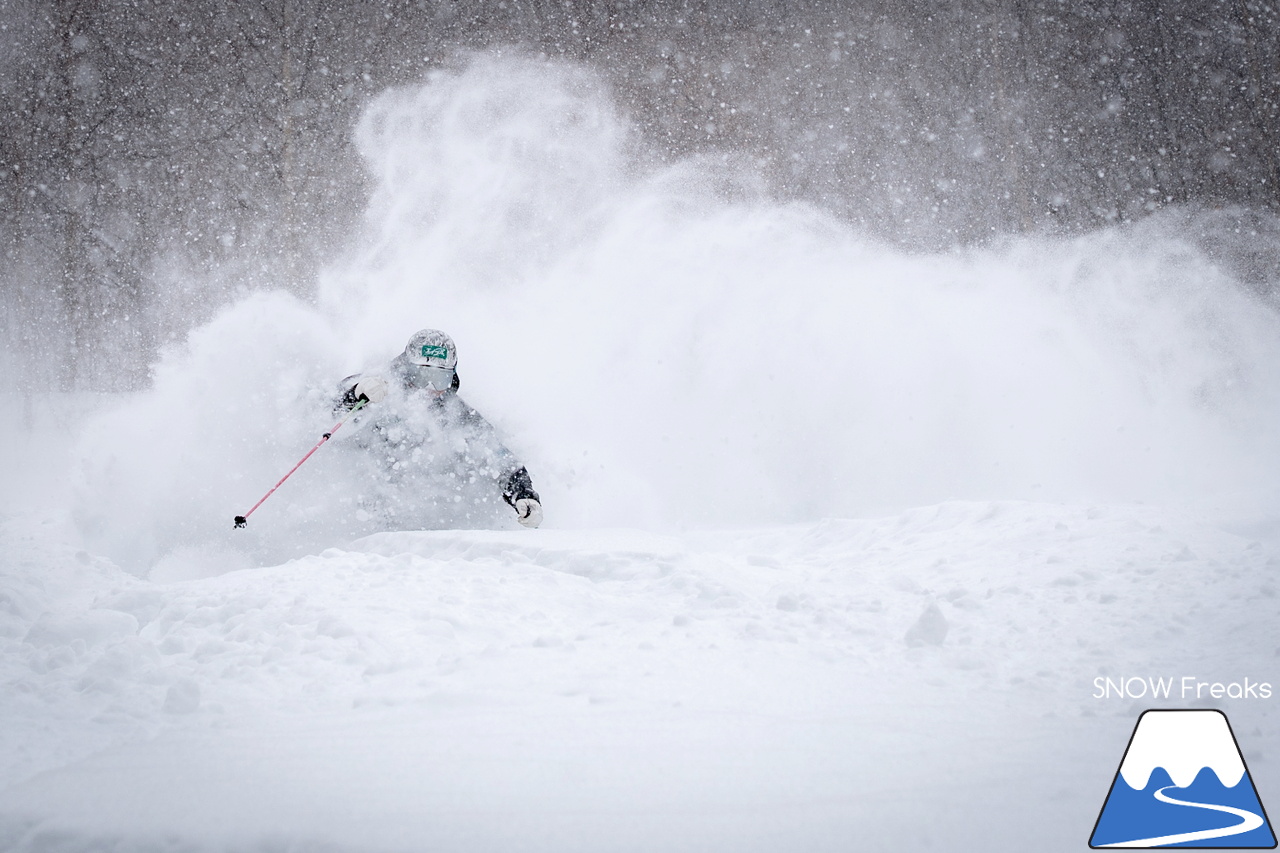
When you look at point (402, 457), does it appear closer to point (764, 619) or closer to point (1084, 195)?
point (764, 619)

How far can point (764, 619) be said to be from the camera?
200 centimetres

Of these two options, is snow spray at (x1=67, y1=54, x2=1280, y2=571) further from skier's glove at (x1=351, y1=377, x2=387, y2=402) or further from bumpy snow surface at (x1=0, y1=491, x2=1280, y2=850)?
bumpy snow surface at (x1=0, y1=491, x2=1280, y2=850)

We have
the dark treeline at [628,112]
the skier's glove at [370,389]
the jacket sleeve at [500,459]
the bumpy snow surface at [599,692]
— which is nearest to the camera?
the bumpy snow surface at [599,692]

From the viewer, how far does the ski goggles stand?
348 cm

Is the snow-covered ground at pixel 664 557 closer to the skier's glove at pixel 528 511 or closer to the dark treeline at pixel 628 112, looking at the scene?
the skier's glove at pixel 528 511

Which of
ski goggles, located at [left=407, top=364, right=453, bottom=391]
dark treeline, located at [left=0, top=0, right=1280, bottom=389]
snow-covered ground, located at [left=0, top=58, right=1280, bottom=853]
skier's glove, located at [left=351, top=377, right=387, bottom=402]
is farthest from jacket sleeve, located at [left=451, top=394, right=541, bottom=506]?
dark treeline, located at [left=0, top=0, right=1280, bottom=389]

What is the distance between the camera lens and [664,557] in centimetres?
Result: 241

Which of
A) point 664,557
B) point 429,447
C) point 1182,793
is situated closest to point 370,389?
point 429,447

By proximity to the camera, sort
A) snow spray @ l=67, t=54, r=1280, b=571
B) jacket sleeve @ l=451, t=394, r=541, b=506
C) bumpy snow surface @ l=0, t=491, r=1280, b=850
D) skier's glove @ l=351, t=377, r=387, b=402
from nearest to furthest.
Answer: bumpy snow surface @ l=0, t=491, r=1280, b=850 → skier's glove @ l=351, t=377, r=387, b=402 → jacket sleeve @ l=451, t=394, r=541, b=506 → snow spray @ l=67, t=54, r=1280, b=571

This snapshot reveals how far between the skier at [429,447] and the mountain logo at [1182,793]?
8.72 ft

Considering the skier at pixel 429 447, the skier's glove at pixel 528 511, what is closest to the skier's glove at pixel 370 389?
the skier at pixel 429 447

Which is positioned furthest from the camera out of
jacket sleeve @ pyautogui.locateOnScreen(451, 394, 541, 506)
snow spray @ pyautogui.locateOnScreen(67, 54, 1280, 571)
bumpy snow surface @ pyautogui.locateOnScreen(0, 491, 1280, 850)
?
snow spray @ pyautogui.locateOnScreen(67, 54, 1280, 571)

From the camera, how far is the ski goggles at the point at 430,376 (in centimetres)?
348

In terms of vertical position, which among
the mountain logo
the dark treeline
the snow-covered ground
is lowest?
the mountain logo
